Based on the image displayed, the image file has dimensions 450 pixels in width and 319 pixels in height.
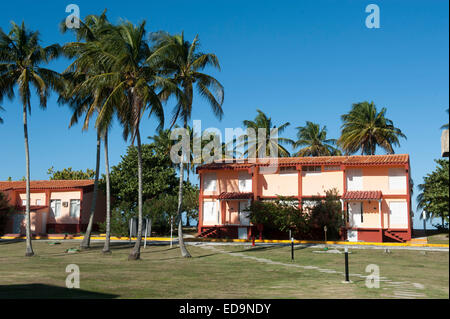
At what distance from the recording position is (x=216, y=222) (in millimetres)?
39469

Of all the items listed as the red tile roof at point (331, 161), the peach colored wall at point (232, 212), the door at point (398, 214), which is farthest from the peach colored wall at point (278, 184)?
the door at point (398, 214)

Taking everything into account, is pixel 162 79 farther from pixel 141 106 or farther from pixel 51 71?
pixel 51 71

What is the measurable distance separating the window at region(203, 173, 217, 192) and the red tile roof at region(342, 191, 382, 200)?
11.6 meters

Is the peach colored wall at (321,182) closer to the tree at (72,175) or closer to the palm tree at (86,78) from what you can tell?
the palm tree at (86,78)

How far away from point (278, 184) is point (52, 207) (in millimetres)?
24871

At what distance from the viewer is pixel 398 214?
34.9 metres

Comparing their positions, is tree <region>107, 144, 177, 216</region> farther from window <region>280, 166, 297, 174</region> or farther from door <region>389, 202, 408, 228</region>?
door <region>389, 202, 408, 228</region>

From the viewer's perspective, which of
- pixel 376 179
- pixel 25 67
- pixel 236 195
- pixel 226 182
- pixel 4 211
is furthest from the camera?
pixel 4 211

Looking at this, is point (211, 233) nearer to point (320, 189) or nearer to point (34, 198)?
point (320, 189)

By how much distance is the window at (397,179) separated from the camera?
1384 inches

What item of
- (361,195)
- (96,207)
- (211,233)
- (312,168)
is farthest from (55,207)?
(361,195)
